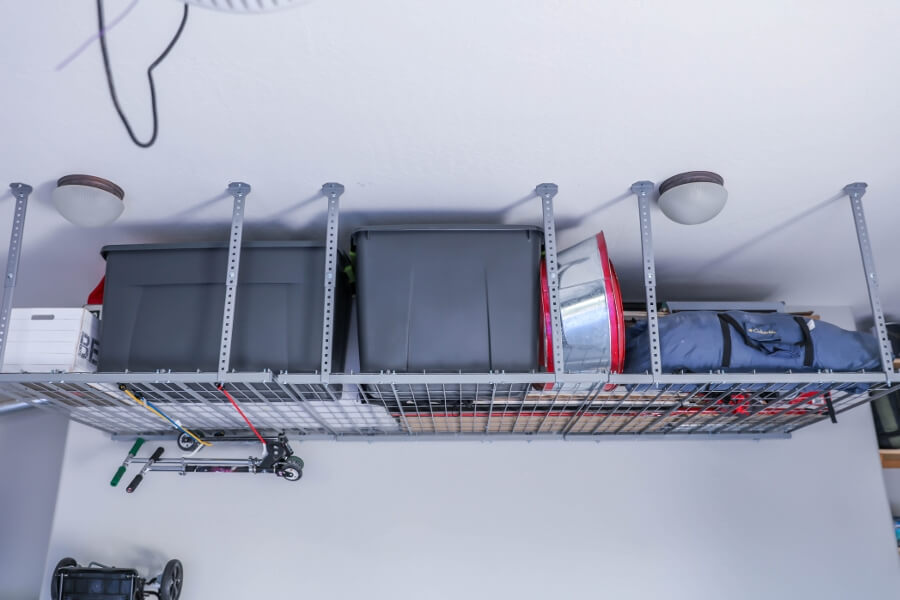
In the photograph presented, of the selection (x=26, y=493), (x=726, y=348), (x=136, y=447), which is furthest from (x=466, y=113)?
(x=26, y=493)

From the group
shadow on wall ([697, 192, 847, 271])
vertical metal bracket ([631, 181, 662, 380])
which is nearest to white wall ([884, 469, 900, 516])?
shadow on wall ([697, 192, 847, 271])

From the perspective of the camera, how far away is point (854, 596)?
2.76 meters

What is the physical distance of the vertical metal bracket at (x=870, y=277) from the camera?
6.89ft

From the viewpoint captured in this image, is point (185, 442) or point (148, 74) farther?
point (185, 442)

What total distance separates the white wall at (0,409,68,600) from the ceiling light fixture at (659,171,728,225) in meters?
3.28

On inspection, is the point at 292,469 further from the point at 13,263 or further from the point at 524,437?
the point at 13,263

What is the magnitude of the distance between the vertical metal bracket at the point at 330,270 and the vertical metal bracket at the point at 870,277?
152 centimetres

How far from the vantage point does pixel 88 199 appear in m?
2.08

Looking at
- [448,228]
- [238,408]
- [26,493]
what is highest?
[448,228]

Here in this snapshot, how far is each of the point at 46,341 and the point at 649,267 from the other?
1836 millimetres

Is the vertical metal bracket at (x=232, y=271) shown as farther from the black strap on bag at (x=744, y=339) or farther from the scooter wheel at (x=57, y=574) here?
the black strap on bag at (x=744, y=339)

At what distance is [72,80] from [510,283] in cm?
126

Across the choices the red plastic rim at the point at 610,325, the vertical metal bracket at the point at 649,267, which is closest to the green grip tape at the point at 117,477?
the red plastic rim at the point at 610,325

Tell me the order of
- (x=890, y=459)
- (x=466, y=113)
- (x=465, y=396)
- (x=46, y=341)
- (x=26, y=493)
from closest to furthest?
(x=466, y=113), (x=46, y=341), (x=465, y=396), (x=890, y=459), (x=26, y=493)
